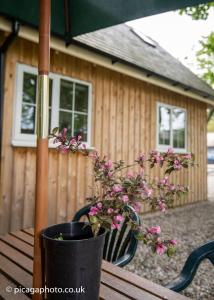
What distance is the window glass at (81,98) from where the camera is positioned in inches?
175

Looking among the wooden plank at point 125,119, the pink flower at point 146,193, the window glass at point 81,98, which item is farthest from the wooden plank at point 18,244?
the wooden plank at point 125,119

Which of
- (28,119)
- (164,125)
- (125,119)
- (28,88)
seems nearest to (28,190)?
(28,119)

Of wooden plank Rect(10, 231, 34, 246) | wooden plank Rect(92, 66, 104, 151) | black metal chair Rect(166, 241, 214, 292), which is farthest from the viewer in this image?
wooden plank Rect(92, 66, 104, 151)

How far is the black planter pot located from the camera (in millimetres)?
953

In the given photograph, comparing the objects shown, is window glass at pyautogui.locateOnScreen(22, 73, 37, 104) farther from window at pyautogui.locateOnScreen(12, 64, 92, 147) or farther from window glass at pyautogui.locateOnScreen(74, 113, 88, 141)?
window glass at pyautogui.locateOnScreen(74, 113, 88, 141)

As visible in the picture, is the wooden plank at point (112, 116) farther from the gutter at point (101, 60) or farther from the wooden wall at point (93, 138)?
the gutter at point (101, 60)

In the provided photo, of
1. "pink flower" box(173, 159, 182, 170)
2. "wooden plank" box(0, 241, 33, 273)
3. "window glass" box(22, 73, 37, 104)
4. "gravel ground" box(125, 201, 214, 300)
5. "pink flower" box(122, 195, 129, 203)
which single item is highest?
"window glass" box(22, 73, 37, 104)

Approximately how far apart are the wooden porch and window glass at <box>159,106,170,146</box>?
4.99 meters

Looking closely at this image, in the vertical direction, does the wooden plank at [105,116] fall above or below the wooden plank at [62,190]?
above

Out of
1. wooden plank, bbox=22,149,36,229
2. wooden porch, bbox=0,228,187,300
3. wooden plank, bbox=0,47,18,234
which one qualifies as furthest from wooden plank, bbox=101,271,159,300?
wooden plank, bbox=22,149,36,229

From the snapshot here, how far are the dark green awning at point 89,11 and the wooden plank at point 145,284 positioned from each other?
5.64 ft

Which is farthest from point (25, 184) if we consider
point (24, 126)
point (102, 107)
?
point (102, 107)

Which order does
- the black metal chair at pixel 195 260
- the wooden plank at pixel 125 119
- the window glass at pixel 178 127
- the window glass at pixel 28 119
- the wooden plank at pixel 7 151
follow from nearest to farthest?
the black metal chair at pixel 195 260 → the wooden plank at pixel 7 151 → the window glass at pixel 28 119 → the wooden plank at pixel 125 119 → the window glass at pixel 178 127

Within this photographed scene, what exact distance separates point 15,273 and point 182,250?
273 centimetres
